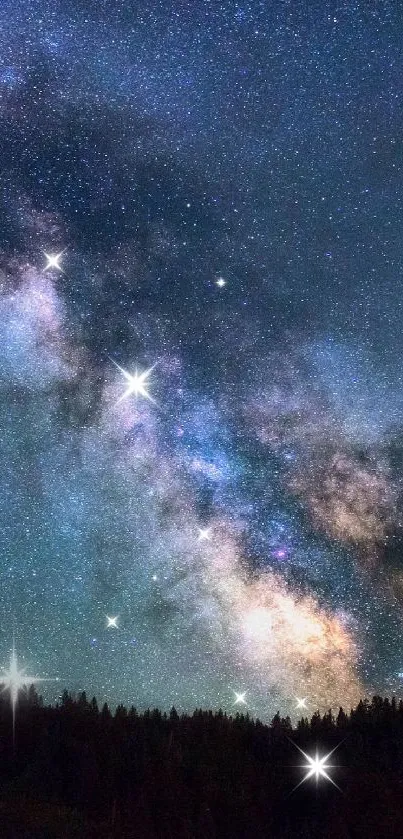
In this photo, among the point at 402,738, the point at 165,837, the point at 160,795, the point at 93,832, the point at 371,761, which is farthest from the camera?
the point at 402,738

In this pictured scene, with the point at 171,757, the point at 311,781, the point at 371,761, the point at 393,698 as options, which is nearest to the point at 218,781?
the point at 171,757

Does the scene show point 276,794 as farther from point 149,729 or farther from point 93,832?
point 93,832

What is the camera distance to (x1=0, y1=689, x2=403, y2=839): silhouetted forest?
50.1 meters

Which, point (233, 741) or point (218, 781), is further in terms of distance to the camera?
point (233, 741)

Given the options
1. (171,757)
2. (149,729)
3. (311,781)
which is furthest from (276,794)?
(149,729)

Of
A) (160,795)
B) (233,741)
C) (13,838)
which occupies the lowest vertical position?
(13,838)

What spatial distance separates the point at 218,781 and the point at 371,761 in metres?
18.7

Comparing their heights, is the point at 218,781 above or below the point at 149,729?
below

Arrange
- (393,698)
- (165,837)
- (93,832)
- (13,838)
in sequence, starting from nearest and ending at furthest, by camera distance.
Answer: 1. (13,838)
2. (93,832)
3. (165,837)
4. (393,698)

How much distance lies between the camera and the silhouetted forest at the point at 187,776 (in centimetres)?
5009

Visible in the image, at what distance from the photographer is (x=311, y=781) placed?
209 ft

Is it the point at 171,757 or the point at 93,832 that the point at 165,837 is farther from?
the point at 171,757

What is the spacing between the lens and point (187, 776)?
201 ft

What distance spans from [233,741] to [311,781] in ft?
40.0
